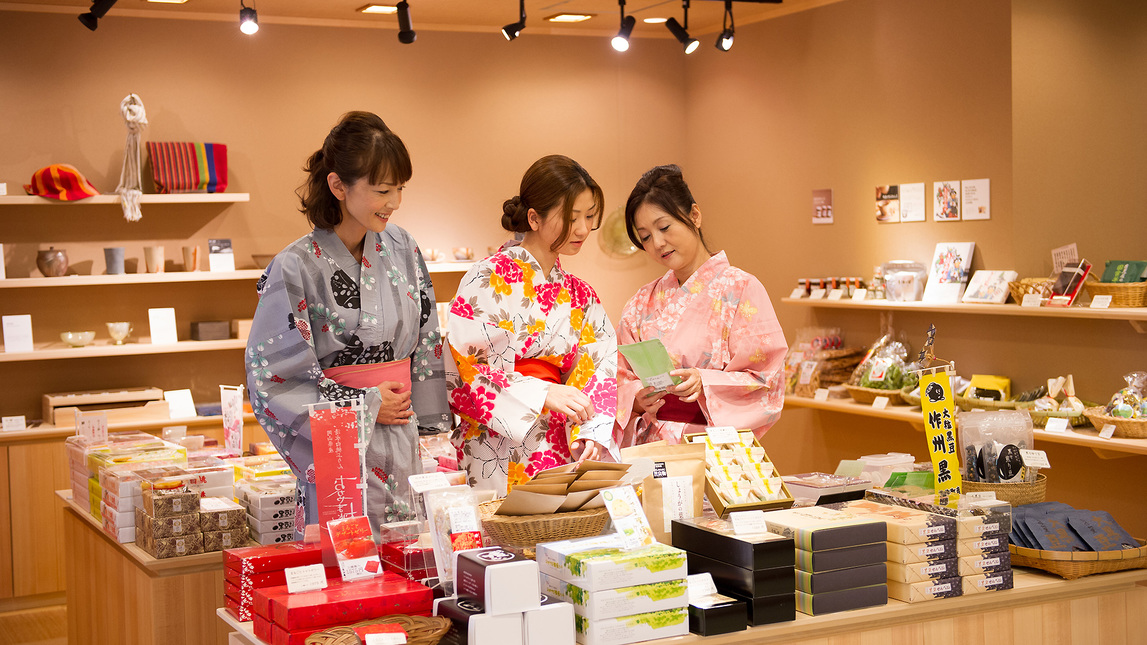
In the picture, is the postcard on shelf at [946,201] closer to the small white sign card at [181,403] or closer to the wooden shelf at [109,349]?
the wooden shelf at [109,349]

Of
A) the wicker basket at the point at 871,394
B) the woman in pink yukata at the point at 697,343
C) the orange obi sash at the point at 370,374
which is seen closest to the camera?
the orange obi sash at the point at 370,374

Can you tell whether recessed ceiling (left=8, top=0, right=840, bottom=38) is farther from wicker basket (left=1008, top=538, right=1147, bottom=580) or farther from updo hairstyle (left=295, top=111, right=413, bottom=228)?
wicker basket (left=1008, top=538, right=1147, bottom=580)

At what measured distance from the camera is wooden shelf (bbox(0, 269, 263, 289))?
4973mm

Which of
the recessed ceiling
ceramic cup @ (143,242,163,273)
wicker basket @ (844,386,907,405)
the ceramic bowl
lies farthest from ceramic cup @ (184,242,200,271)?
wicker basket @ (844,386,907,405)

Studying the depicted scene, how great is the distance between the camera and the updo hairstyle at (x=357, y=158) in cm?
239

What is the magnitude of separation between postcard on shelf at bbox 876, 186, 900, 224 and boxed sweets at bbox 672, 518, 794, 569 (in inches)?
134

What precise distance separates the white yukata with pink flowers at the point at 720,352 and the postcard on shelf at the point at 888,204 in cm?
227

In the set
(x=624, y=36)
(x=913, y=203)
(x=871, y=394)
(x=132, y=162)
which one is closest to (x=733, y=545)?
(x=871, y=394)

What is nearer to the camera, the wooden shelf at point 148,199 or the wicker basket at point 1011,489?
the wicker basket at point 1011,489

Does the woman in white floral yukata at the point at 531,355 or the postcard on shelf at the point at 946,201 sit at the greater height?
the postcard on shelf at the point at 946,201

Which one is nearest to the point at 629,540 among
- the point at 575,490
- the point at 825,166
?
the point at 575,490

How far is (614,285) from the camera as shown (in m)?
6.62

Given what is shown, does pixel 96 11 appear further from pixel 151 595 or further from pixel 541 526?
pixel 541 526

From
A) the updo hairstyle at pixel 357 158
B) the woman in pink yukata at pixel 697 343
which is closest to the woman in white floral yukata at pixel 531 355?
the woman in pink yukata at pixel 697 343
